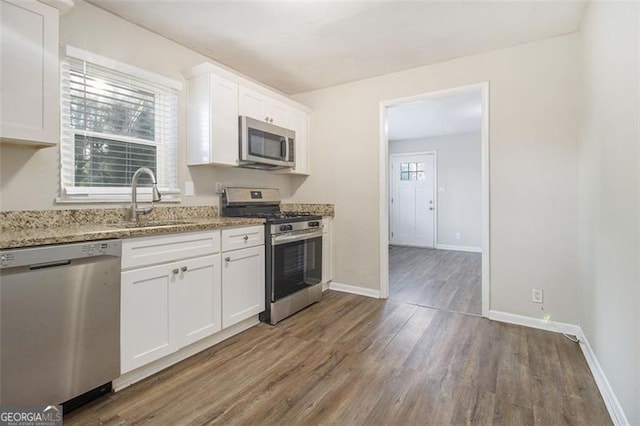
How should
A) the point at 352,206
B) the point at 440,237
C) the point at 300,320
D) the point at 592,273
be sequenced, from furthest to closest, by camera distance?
the point at 440,237
the point at 352,206
the point at 300,320
the point at 592,273

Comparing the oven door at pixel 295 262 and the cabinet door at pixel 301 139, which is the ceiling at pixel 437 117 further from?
the oven door at pixel 295 262

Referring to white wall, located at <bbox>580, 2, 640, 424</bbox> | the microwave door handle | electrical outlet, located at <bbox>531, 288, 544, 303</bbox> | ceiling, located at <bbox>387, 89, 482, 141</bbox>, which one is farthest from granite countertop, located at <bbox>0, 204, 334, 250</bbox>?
ceiling, located at <bbox>387, 89, 482, 141</bbox>

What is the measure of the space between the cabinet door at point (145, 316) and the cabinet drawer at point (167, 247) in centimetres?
6

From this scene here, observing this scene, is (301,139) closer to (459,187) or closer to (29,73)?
(29,73)

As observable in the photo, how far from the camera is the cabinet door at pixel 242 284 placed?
92.5 inches

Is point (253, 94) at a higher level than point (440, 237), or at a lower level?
higher

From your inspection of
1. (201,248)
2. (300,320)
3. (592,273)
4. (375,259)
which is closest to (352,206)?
(375,259)

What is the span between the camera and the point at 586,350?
7.09ft

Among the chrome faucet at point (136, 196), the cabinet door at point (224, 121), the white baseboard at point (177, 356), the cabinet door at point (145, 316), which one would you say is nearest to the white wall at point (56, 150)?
the chrome faucet at point (136, 196)

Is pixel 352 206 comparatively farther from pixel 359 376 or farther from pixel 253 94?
pixel 359 376

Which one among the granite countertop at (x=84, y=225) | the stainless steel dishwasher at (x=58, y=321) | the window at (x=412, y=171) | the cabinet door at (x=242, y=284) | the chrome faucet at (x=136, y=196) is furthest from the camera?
the window at (x=412, y=171)

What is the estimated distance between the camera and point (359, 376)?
6.30 feet

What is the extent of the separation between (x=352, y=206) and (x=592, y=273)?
2.17 metres

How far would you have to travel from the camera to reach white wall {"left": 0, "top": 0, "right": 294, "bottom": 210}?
1775 mm
